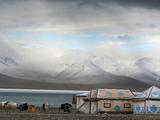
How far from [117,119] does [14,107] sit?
3058 cm

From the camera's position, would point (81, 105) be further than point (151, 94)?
Yes

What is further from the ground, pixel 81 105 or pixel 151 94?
pixel 81 105

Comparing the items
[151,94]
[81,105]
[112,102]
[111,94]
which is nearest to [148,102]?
[151,94]

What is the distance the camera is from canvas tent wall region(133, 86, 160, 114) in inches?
2494

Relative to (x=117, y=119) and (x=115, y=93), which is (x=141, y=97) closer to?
(x=115, y=93)

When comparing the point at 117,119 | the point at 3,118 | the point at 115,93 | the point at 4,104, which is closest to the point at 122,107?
the point at 115,93

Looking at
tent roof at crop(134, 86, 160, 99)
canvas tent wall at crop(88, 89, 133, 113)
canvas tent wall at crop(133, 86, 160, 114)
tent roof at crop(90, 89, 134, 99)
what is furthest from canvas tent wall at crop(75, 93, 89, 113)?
tent roof at crop(134, 86, 160, 99)

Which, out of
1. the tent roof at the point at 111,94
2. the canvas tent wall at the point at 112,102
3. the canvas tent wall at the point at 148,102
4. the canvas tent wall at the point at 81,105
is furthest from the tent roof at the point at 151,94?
the canvas tent wall at the point at 81,105

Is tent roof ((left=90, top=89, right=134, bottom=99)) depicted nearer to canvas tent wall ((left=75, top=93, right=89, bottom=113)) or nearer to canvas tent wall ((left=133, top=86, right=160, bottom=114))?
canvas tent wall ((left=133, top=86, right=160, bottom=114))

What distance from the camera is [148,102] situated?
6350 cm

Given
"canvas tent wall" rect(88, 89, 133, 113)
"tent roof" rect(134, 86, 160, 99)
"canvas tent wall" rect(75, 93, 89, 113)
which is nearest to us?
"tent roof" rect(134, 86, 160, 99)

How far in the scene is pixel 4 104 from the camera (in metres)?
84.1

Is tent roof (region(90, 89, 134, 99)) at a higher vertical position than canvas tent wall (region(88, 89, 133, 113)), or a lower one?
higher

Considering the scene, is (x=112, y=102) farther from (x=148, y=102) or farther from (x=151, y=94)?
(x=151, y=94)
